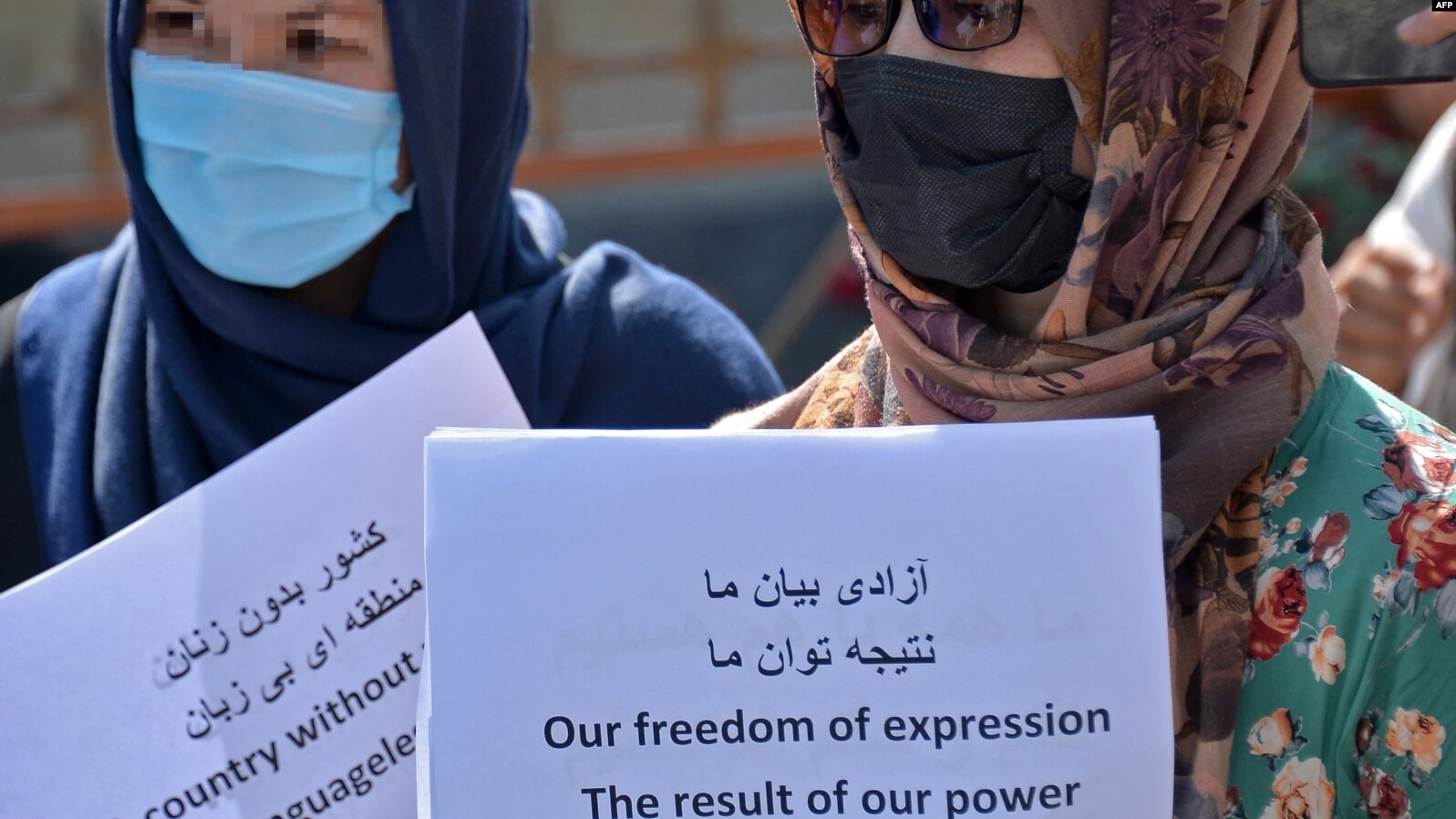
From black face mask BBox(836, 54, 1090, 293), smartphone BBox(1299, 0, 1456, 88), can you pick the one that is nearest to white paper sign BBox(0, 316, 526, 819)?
black face mask BBox(836, 54, 1090, 293)

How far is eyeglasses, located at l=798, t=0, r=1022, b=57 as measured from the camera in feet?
4.92

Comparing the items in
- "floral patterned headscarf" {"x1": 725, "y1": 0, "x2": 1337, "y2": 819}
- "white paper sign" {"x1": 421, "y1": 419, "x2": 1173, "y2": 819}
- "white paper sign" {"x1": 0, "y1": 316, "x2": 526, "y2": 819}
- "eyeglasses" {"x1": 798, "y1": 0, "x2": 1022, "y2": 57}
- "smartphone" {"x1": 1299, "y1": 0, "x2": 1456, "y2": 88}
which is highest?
"smartphone" {"x1": 1299, "y1": 0, "x2": 1456, "y2": 88}

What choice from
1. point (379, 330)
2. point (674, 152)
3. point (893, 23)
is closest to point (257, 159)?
point (379, 330)

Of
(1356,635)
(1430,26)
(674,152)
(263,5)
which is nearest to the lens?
(1430,26)

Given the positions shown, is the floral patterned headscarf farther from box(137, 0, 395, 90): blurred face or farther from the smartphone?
box(137, 0, 395, 90): blurred face

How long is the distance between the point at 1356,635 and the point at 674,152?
17.5ft

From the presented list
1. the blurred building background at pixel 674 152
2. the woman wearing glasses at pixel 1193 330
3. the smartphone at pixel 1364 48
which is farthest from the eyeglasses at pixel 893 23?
the blurred building background at pixel 674 152

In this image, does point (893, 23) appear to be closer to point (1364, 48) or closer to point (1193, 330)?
point (1193, 330)

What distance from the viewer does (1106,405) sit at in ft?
4.67

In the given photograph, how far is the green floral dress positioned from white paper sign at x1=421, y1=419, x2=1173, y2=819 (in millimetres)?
128

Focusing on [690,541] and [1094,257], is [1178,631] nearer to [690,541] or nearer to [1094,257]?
[1094,257]

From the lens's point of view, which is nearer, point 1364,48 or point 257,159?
point 1364,48

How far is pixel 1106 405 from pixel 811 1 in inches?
21.9

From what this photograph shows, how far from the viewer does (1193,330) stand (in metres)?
1.38
